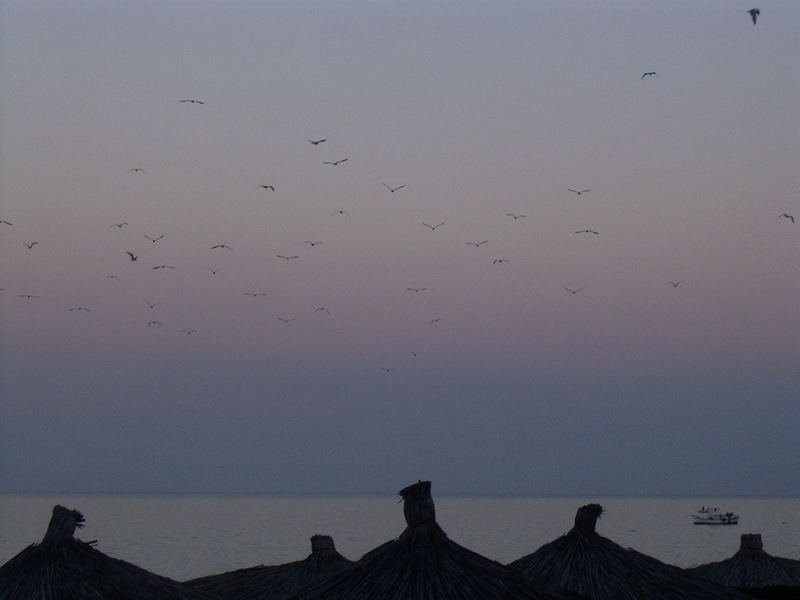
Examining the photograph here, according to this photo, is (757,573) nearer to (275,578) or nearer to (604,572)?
(604,572)

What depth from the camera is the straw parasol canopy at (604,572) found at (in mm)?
14922

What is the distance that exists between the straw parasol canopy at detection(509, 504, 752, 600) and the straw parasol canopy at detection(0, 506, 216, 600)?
465cm

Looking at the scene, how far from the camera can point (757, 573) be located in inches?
890

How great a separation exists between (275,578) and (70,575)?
5.32m

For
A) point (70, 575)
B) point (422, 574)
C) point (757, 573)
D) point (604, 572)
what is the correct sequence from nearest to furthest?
point (422, 574) < point (70, 575) < point (604, 572) < point (757, 573)

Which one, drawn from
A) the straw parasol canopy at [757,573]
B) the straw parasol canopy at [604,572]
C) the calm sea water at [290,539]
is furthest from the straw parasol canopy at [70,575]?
the calm sea water at [290,539]

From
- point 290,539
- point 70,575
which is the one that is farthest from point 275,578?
point 290,539

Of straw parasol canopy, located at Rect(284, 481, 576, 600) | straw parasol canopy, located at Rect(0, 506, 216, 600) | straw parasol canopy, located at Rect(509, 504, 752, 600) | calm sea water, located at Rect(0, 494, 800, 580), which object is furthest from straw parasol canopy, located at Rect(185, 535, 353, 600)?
calm sea water, located at Rect(0, 494, 800, 580)

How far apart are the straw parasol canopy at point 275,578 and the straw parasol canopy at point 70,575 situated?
3.61m

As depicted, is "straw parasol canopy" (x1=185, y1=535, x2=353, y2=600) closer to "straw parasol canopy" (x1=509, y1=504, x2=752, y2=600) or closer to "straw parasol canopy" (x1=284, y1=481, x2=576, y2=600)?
"straw parasol canopy" (x1=509, y1=504, x2=752, y2=600)

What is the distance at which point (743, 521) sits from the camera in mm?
146875

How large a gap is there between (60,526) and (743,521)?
465 feet

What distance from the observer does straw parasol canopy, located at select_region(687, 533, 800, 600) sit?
21984 mm

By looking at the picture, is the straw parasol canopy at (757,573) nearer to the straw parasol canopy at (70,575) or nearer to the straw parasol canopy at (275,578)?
the straw parasol canopy at (275,578)
